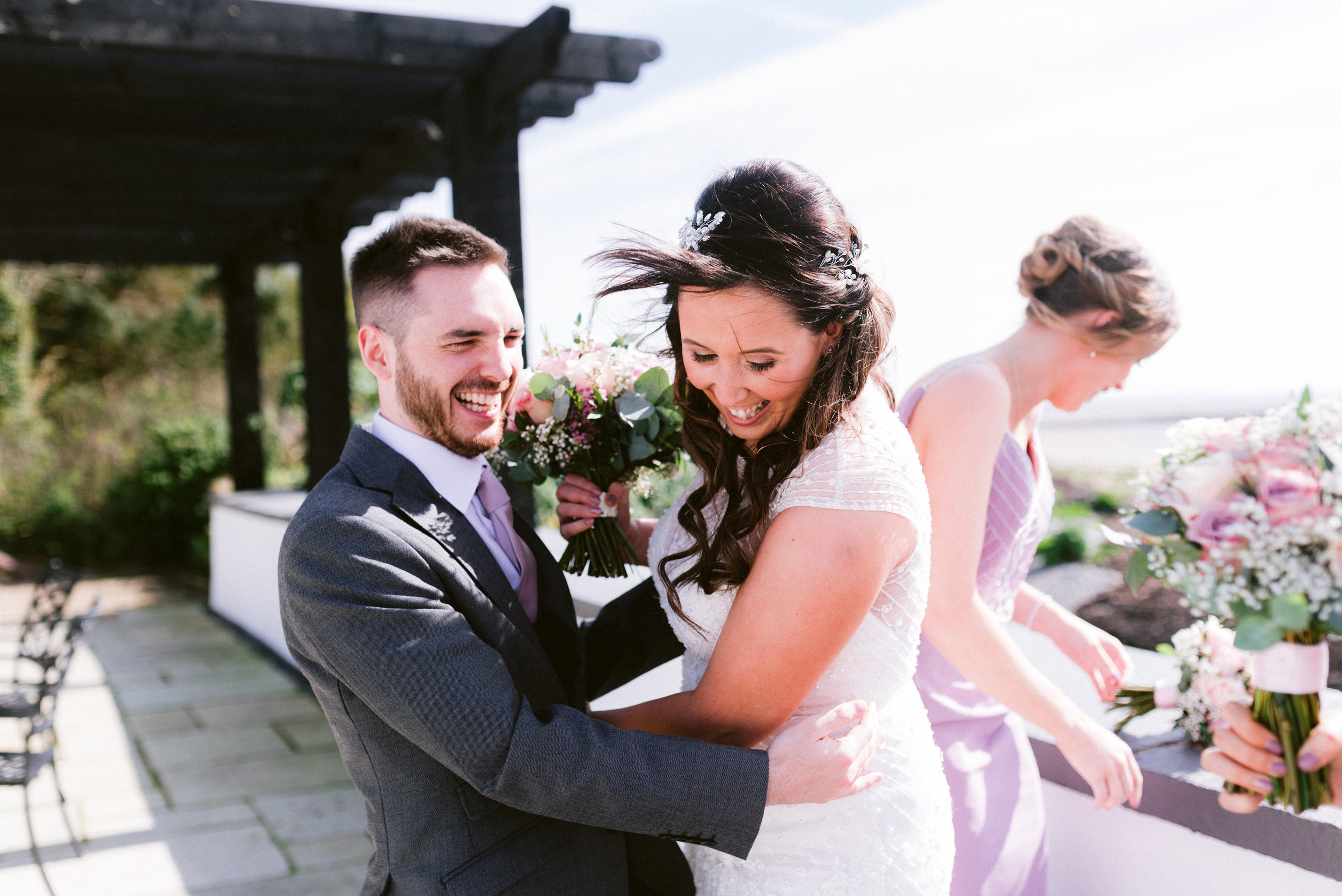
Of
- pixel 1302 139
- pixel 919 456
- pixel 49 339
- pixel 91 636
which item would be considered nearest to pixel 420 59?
pixel 919 456

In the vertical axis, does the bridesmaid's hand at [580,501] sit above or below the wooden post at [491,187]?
below

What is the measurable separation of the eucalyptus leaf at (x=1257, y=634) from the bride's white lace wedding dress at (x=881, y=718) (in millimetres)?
468

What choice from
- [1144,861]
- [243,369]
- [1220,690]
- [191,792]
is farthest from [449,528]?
[243,369]

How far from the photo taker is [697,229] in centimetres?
154

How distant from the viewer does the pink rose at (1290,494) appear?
1.13 metres

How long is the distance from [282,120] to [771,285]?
549cm

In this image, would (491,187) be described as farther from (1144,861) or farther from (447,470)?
(1144,861)

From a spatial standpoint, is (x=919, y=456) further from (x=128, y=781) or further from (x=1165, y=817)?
(x=128, y=781)

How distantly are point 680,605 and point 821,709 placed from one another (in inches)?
12.0

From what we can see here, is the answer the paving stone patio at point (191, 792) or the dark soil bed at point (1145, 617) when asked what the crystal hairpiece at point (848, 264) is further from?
the dark soil bed at point (1145, 617)

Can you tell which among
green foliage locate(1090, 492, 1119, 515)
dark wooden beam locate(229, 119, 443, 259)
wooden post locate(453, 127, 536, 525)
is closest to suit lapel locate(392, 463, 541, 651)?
wooden post locate(453, 127, 536, 525)

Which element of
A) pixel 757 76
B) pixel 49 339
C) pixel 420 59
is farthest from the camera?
pixel 757 76

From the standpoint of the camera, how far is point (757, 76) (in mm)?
41188

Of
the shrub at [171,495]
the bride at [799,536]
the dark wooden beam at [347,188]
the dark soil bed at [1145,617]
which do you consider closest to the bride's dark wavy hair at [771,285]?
the bride at [799,536]
